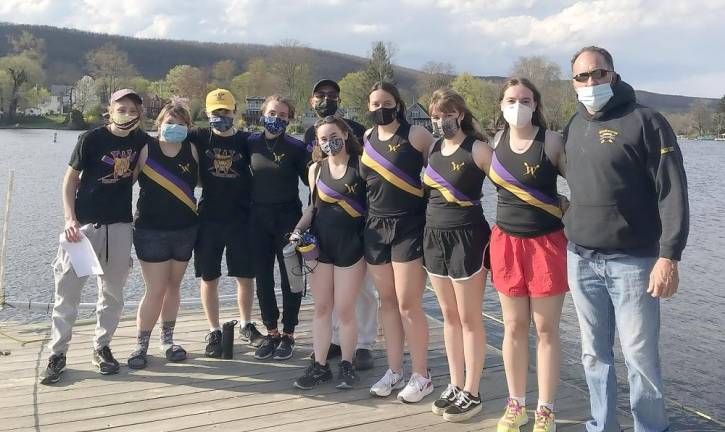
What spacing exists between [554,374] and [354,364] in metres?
1.68

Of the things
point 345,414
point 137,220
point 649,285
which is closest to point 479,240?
point 649,285

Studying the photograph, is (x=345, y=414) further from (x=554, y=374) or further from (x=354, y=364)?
(x=554, y=374)

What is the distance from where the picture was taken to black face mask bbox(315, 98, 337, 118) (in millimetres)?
4934

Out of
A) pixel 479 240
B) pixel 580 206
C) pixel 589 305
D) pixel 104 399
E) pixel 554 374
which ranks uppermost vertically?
pixel 580 206

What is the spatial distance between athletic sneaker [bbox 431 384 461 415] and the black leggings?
149 centimetres

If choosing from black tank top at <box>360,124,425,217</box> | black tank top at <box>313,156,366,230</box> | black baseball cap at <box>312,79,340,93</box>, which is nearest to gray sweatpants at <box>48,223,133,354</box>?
black tank top at <box>313,156,366,230</box>

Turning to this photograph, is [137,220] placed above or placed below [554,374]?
above

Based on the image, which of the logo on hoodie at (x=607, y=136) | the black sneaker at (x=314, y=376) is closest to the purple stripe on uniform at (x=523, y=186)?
the logo on hoodie at (x=607, y=136)

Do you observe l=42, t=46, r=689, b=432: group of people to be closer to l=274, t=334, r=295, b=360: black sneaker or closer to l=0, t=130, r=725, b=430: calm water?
l=274, t=334, r=295, b=360: black sneaker

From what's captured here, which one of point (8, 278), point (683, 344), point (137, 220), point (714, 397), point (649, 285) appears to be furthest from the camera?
point (8, 278)

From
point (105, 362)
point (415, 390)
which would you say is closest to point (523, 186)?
point (415, 390)

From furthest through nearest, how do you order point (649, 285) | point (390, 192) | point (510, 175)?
point (390, 192) < point (510, 175) < point (649, 285)

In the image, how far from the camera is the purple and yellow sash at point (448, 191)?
369 cm

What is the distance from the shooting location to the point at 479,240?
12.2ft
